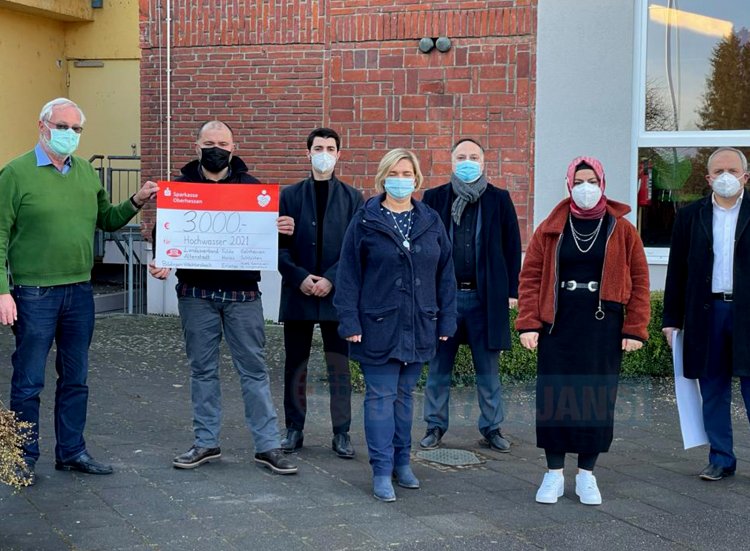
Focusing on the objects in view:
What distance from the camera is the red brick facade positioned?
1118 centimetres

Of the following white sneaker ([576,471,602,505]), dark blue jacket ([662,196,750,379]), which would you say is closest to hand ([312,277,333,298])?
white sneaker ([576,471,602,505])

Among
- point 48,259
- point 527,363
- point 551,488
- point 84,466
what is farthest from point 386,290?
point 527,363

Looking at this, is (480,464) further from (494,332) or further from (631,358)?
(631,358)

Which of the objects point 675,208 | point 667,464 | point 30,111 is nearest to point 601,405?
point 667,464

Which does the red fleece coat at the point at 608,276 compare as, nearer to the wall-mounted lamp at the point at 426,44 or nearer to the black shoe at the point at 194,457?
the black shoe at the point at 194,457

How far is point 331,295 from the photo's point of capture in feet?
22.5

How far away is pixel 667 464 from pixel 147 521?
3.31 meters

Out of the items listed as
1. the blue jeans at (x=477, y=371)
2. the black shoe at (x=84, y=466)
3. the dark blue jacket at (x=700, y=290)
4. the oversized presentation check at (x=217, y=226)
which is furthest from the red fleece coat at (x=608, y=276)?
the black shoe at (x=84, y=466)

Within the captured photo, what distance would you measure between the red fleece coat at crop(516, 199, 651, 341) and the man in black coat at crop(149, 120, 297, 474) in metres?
1.58

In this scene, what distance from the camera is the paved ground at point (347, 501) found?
5.21 m

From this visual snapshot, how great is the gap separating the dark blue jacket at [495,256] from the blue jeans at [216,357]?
1527mm

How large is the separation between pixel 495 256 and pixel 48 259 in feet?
9.26

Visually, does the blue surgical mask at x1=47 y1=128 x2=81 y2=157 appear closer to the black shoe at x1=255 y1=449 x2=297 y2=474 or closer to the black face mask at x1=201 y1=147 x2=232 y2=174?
the black face mask at x1=201 y1=147 x2=232 y2=174

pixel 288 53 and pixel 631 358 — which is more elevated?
pixel 288 53
